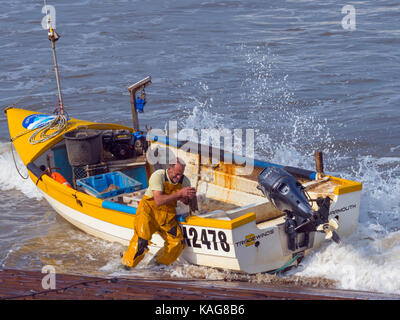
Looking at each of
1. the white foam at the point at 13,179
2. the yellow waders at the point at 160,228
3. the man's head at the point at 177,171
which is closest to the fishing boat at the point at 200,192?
the yellow waders at the point at 160,228

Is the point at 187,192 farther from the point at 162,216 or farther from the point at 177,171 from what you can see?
the point at 162,216

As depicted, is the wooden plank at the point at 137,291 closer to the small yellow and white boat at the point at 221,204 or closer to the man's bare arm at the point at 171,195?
the small yellow and white boat at the point at 221,204

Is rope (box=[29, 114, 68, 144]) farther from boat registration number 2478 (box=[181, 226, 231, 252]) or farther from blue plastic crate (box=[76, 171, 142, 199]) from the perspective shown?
boat registration number 2478 (box=[181, 226, 231, 252])

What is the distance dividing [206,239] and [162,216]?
2.00 ft

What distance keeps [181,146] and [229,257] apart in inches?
116

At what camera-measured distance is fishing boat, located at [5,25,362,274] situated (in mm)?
6852

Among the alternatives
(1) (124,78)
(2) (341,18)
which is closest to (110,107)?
(1) (124,78)

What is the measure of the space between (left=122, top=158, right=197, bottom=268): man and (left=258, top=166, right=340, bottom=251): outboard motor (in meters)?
0.96

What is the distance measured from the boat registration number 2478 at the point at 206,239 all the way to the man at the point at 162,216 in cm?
9

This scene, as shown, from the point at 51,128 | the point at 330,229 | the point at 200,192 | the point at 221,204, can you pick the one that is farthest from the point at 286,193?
the point at 51,128

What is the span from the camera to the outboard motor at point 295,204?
6652mm

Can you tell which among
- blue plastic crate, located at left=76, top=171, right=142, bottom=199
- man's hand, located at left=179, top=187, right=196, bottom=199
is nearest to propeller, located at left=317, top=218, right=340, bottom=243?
man's hand, located at left=179, top=187, right=196, bottom=199

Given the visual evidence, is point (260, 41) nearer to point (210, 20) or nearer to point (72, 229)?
point (210, 20)

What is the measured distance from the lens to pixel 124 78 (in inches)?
768
